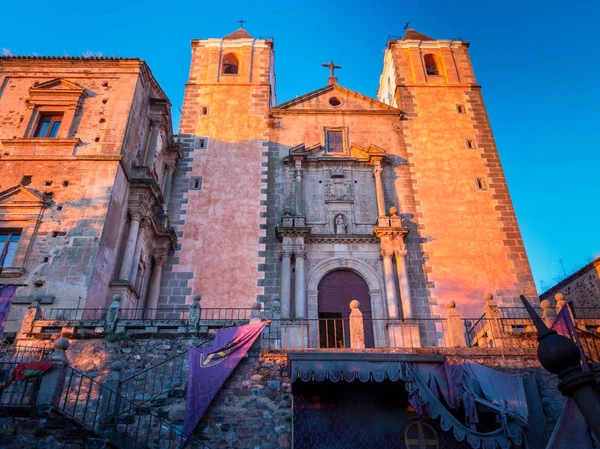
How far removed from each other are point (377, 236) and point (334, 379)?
827 cm

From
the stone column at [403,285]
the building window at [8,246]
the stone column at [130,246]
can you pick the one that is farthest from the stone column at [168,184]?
the stone column at [403,285]

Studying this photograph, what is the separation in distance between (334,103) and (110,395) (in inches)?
616

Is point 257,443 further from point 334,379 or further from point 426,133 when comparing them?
point 426,133

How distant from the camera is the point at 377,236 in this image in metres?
18.2

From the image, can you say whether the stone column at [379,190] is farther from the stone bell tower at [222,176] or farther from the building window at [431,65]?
the building window at [431,65]

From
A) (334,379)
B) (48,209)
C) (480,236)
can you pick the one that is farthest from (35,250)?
(480,236)

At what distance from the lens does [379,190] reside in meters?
19.4

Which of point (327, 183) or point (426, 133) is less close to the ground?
point (426, 133)

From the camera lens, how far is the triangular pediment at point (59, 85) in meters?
17.7

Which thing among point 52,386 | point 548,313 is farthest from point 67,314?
point 548,313

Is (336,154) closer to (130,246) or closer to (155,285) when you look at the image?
(155,285)

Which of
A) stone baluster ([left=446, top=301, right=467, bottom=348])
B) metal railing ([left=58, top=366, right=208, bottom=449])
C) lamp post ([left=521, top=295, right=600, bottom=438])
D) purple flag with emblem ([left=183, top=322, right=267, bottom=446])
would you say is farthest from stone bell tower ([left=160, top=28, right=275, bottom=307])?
lamp post ([left=521, top=295, right=600, bottom=438])

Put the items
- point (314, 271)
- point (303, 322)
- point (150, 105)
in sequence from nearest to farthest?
point (303, 322)
point (314, 271)
point (150, 105)

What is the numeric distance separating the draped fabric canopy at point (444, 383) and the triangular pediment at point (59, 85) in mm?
12715
